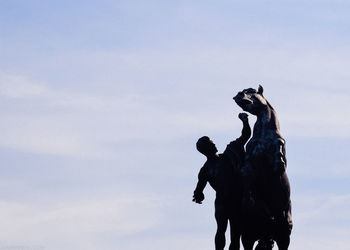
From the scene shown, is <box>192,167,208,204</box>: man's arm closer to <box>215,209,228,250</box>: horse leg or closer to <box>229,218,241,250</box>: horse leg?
<box>215,209,228,250</box>: horse leg

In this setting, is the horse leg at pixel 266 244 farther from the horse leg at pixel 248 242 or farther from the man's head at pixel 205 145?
the man's head at pixel 205 145

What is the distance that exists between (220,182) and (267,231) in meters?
2.09

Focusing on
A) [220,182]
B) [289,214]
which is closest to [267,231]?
[289,214]

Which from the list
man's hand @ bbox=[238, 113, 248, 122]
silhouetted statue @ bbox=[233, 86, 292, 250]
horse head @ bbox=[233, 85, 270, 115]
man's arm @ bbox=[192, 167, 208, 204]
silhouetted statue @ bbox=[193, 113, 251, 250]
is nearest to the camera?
silhouetted statue @ bbox=[233, 86, 292, 250]

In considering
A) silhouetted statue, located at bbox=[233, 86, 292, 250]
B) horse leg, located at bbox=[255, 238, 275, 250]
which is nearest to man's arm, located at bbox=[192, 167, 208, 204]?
silhouetted statue, located at bbox=[233, 86, 292, 250]

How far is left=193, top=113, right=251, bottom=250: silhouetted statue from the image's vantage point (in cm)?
2392

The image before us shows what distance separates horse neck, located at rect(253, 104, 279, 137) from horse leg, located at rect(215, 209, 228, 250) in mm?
2095

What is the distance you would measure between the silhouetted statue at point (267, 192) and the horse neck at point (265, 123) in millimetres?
20

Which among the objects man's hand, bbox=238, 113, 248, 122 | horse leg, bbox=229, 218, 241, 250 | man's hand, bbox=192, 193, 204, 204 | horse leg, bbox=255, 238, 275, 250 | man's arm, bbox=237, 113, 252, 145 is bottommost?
horse leg, bbox=255, 238, 275, 250

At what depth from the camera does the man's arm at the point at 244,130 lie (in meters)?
23.7

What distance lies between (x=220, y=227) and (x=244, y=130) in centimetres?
210

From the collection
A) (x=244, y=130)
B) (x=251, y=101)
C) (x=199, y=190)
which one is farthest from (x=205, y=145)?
(x=251, y=101)

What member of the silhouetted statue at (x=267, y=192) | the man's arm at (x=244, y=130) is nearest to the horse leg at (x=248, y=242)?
the silhouetted statue at (x=267, y=192)

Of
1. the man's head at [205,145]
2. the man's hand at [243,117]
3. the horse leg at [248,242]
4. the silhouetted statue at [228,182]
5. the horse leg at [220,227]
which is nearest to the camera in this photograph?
the horse leg at [248,242]
